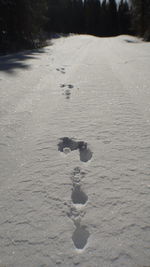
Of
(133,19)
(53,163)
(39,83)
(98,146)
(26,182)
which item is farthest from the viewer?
(133,19)

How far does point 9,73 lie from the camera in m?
3.60

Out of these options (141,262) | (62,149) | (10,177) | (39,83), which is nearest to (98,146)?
(62,149)

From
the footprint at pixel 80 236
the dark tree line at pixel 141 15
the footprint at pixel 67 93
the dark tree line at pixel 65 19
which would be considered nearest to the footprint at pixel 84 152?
the footprint at pixel 80 236

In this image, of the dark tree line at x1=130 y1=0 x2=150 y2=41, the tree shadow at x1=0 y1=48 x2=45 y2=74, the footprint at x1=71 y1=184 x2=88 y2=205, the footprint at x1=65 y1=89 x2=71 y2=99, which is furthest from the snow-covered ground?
the dark tree line at x1=130 y1=0 x2=150 y2=41

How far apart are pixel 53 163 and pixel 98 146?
1.25 feet

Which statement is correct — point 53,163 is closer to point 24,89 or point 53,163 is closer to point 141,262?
point 141,262

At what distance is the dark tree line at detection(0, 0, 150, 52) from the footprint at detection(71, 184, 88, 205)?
28.0 ft

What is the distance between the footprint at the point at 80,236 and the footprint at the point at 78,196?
142 millimetres

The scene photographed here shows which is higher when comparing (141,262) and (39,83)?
(39,83)

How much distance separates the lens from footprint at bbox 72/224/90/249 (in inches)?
30.9

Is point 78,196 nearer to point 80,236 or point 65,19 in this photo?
point 80,236

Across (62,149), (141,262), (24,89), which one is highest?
(24,89)

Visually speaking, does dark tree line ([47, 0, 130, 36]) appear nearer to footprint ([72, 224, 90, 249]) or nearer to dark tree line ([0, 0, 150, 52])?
dark tree line ([0, 0, 150, 52])

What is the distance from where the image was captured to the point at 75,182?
43.4 inches
